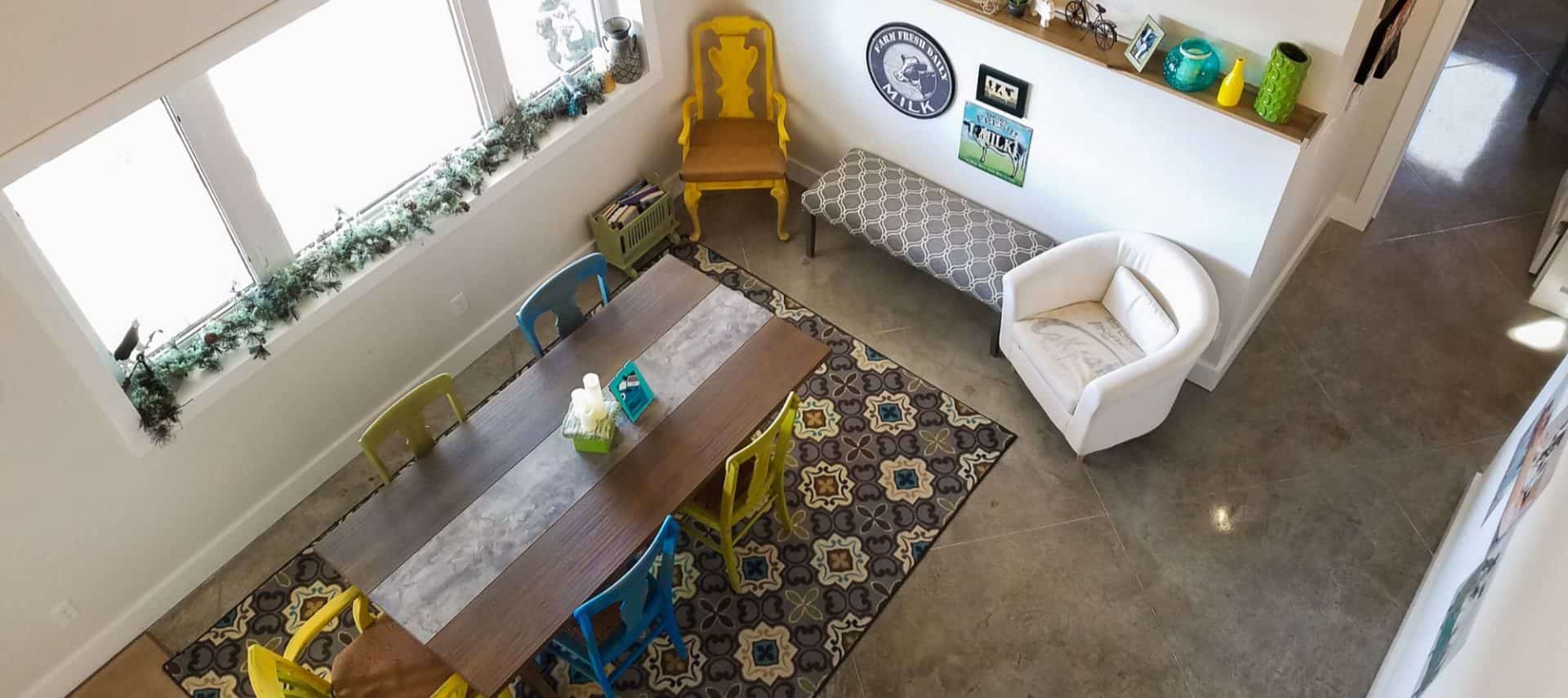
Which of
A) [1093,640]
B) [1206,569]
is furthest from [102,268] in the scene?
[1206,569]

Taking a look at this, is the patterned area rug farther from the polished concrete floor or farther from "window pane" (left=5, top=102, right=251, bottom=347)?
"window pane" (left=5, top=102, right=251, bottom=347)

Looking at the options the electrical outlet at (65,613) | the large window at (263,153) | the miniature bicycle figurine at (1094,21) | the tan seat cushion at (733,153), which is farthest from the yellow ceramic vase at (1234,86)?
the electrical outlet at (65,613)

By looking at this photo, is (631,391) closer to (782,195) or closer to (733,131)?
(782,195)

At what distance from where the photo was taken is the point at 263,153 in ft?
14.2

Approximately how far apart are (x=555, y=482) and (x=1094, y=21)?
10.3ft

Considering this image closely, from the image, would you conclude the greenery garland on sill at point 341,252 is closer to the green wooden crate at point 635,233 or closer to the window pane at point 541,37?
the window pane at point 541,37

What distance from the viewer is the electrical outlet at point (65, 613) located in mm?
4309

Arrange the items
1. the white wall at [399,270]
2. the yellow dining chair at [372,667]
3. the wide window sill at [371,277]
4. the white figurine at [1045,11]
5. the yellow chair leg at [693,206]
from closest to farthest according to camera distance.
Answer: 1. the yellow dining chair at [372,667]
2. the white wall at [399,270]
3. the wide window sill at [371,277]
4. the white figurine at [1045,11]
5. the yellow chair leg at [693,206]

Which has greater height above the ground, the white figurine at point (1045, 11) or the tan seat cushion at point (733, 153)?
the white figurine at point (1045, 11)

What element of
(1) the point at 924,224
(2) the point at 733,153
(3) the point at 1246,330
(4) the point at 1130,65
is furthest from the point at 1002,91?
(3) the point at 1246,330

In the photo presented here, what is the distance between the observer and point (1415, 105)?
18.1ft

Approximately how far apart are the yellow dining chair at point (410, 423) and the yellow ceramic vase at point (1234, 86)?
3382mm

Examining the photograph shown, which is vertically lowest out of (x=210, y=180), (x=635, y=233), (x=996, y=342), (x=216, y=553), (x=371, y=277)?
(x=216, y=553)

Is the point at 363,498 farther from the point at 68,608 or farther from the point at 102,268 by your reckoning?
the point at 102,268
